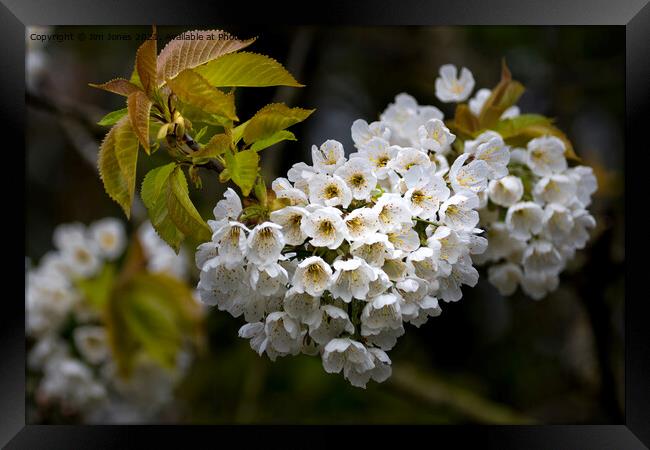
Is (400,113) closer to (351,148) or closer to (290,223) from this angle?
(290,223)

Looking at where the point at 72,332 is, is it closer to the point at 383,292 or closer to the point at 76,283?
the point at 76,283

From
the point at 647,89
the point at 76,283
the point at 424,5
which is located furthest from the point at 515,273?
the point at 76,283

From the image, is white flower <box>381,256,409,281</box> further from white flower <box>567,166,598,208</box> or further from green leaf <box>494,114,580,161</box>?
white flower <box>567,166,598,208</box>

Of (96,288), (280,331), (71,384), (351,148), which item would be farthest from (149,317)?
(280,331)

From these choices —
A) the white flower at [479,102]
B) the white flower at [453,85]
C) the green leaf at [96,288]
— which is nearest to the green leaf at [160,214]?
the white flower at [453,85]

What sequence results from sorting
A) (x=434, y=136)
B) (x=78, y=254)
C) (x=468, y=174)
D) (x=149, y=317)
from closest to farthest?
(x=468, y=174), (x=434, y=136), (x=149, y=317), (x=78, y=254)
